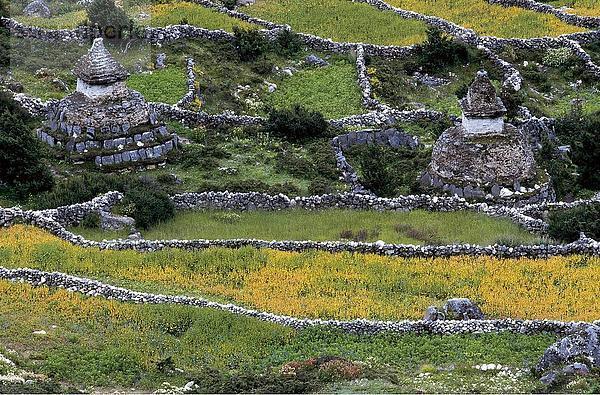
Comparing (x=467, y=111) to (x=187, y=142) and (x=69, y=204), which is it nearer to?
(x=187, y=142)

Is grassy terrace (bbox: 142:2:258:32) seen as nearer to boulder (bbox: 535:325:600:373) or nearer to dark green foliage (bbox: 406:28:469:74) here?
dark green foliage (bbox: 406:28:469:74)

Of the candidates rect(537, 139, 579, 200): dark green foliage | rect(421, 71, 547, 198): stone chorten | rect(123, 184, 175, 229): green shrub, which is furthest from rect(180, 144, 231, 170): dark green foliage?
rect(537, 139, 579, 200): dark green foliage

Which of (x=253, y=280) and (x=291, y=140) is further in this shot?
(x=291, y=140)

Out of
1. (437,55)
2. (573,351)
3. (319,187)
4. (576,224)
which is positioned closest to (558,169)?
(576,224)

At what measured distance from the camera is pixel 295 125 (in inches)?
2393

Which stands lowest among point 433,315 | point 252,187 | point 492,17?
point 252,187

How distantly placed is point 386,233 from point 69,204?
38.3 feet

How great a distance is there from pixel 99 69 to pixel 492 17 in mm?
29361

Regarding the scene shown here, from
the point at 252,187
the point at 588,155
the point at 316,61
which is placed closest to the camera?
the point at 252,187

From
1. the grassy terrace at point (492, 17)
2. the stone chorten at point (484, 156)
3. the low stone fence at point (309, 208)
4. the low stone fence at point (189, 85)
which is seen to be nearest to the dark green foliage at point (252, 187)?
the low stone fence at point (309, 208)

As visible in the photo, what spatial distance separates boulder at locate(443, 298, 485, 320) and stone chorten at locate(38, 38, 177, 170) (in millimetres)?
21309

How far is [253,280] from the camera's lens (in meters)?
42.8

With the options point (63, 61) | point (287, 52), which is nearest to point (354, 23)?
point (287, 52)

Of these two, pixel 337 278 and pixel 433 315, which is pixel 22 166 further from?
pixel 433 315
